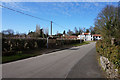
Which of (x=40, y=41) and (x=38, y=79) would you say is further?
(x=40, y=41)

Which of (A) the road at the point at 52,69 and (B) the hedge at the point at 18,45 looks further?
(B) the hedge at the point at 18,45

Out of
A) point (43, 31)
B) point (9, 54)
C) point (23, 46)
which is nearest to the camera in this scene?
point (9, 54)

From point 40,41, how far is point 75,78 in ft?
47.9

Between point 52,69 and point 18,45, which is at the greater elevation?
point 18,45

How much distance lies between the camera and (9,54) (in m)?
10.5

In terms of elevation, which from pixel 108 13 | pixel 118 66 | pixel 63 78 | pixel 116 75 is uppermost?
pixel 108 13

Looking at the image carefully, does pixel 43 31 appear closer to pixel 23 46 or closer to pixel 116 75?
pixel 23 46

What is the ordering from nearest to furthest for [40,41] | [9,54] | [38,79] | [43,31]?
1. [38,79]
2. [9,54]
3. [40,41]
4. [43,31]

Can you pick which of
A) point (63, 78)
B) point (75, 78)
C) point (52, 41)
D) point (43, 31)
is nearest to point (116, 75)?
point (75, 78)

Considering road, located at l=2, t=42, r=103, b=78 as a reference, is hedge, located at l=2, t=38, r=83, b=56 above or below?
above

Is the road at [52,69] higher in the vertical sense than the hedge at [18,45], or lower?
lower

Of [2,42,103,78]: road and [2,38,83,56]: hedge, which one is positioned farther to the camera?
[2,38,83,56]: hedge

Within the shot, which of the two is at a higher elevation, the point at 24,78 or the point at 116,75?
the point at 116,75

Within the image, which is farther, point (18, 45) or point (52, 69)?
point (18, 45)
